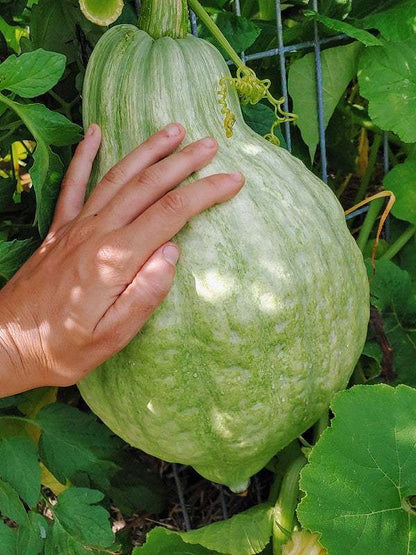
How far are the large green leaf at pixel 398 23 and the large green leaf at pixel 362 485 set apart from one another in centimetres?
67

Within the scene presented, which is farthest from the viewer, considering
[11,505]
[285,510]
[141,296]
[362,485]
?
[285,510]

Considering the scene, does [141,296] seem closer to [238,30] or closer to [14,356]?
[14,356]

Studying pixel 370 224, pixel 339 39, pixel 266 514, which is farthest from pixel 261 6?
pixel 266 514

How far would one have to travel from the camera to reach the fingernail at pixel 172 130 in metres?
1.08

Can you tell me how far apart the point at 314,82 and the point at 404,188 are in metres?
0.28

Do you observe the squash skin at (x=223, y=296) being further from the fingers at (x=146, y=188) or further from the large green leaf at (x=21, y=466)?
the large green leaf at (x=21, y=466)

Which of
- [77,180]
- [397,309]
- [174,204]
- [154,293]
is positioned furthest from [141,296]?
[397,309]

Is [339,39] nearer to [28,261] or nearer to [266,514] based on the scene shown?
[28,261]

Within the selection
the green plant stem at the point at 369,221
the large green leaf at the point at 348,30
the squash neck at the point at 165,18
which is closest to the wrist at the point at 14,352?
the squash neck at the point at 165,18

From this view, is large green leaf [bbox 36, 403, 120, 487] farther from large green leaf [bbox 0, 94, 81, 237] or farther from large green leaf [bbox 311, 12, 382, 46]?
large green leaf [bbox 311, 12, 382, 46]

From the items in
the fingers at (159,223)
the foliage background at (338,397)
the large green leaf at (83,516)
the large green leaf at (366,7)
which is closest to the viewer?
the fingers at (159,223)

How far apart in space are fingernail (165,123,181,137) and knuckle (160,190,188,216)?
0.35 feet

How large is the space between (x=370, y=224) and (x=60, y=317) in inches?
32.5

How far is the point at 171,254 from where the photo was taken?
1021mm
